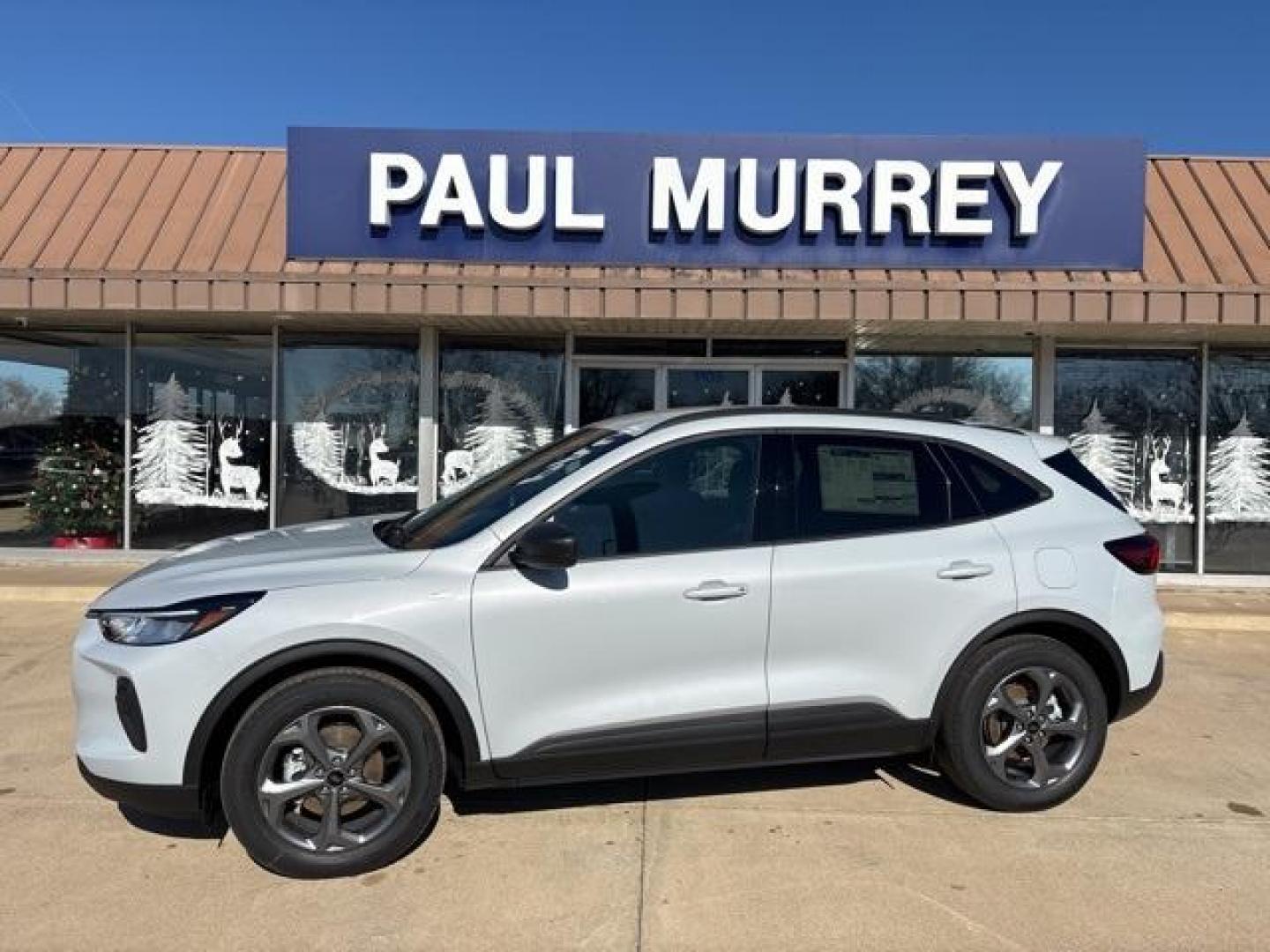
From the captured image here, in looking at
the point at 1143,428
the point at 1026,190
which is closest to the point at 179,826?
the point at 1026,190

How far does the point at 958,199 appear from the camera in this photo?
28.2ft

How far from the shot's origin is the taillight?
13.9 ft

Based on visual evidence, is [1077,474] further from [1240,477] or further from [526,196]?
[1240,477]

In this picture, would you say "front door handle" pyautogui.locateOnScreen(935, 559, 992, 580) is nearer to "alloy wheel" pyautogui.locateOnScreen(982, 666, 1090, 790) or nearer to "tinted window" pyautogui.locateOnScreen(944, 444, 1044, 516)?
"tinted window" pyautogui.locateOnScreen(944, 444, 1044, 516)

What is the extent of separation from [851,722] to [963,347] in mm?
6677

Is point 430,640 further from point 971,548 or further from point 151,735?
point 971,548

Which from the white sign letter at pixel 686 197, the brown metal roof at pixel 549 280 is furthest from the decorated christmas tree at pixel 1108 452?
the white sign letter at pixel 686 197

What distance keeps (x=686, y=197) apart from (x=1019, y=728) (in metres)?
5.76

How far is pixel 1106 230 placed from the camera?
339 inches

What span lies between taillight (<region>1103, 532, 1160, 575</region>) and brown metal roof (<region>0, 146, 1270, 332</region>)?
4232 millimetres

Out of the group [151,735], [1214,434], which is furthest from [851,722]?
[1214,434]

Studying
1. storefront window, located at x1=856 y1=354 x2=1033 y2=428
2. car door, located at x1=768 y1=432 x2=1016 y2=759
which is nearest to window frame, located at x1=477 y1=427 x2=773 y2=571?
car door, located at x1=768 y1=432 x2=1016 y2=759

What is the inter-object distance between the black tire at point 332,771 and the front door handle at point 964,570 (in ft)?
6.78

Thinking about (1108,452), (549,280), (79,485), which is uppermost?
(549,280)
